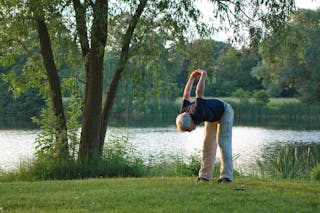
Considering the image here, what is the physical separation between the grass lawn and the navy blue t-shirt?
3.20ft

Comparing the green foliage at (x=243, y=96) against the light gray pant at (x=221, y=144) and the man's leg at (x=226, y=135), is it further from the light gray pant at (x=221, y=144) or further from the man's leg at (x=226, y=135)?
the man's leg at (x=226, y=135)

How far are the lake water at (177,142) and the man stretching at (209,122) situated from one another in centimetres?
1041

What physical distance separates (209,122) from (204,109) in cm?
61

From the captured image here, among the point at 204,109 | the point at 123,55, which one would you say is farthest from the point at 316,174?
the point at 204,109

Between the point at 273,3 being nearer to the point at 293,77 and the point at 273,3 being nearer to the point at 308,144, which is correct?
the point at 308,144

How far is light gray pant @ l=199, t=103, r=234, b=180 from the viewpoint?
7.57m

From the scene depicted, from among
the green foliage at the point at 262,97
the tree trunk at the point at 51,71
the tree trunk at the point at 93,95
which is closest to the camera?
the tree trunk at the point at 93,95

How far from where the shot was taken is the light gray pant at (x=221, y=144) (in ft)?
24.8

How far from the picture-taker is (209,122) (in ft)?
25.6

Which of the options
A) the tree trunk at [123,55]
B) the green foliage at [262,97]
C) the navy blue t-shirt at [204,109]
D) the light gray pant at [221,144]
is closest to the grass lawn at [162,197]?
the light gray pant at [221,144]

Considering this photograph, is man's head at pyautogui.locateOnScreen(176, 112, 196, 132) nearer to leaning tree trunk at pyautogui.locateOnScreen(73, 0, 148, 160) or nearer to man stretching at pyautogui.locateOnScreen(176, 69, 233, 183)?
man stretching at pyautogui.locateOnScreen(176, 69, 233, 183)

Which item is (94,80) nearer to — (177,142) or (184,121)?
(184,121)

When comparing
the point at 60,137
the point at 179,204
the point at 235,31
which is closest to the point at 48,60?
the point at 60,137

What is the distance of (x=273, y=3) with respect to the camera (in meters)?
10.8
